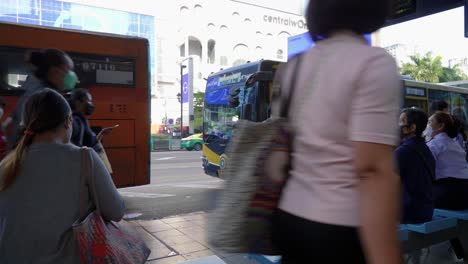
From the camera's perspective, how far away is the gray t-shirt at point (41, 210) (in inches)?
64.3

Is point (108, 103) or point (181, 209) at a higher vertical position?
point (108, 103)

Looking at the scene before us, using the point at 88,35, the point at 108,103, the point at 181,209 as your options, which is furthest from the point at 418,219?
the point at 88,35

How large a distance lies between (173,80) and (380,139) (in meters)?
49.1

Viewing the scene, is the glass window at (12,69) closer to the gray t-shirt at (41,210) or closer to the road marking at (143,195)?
the road marking at (143,195)

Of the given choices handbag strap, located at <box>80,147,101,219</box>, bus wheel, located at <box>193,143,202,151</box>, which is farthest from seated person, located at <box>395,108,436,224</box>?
bus wheel, located at <box>193,143,202,151</box>

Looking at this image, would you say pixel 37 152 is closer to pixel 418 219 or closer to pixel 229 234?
pixel 229 234

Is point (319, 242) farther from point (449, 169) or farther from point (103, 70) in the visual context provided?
point (103, 70)

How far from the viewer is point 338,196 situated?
39.2 inches

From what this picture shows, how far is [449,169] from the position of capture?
3.96 metres

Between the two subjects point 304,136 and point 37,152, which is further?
point 37,152

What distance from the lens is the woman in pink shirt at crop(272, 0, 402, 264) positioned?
3.02ft

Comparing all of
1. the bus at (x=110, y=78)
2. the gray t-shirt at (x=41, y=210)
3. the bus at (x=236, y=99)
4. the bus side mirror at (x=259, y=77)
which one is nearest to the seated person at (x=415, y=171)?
the gray t-shirt at (x=41, y=210)

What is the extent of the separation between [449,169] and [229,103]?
6.27 m

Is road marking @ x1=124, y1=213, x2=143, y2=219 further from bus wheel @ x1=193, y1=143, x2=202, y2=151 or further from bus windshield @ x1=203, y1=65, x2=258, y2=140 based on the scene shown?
bus wheel @ x1=193, y1=143, x2=202, y2=151
